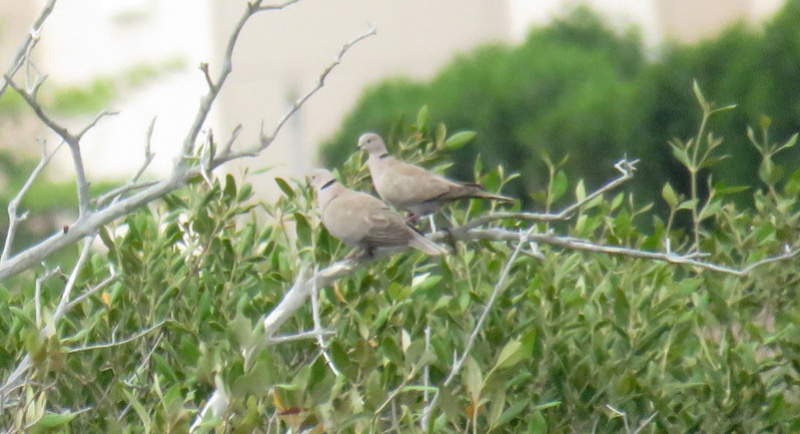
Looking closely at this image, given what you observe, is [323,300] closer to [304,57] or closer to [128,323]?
[128,323]

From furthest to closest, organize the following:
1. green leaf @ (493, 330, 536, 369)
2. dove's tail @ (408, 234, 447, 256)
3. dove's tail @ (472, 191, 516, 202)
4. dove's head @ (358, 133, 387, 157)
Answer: dove's head @ (358, 133, 387, 157) → dove's tail @ (472, 191, 516, 202) → dove's tail @ (408, 234, 447, 256) → green leaf @ (493, 330, 536, 369)

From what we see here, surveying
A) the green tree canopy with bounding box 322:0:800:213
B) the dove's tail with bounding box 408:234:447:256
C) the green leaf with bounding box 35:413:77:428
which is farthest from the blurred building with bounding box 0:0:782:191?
the green leaf with bounding box 35:413:77:428

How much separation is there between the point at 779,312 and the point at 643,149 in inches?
427

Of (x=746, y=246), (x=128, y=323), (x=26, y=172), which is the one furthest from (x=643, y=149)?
(x=128, y=323)

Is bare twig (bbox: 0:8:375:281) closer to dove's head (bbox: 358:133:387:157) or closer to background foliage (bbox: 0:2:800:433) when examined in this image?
background foliage (bbox: 0:2:800:433)

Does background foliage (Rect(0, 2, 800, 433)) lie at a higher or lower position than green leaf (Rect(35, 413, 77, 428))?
lower

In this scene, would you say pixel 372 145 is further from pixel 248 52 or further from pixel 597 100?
pixel 248 52

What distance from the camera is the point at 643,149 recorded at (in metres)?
14.5

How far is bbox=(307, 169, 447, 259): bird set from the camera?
3535 millimetres

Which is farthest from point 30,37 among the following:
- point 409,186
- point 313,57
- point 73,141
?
point 313,57

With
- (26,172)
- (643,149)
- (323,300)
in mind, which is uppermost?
(323,300)

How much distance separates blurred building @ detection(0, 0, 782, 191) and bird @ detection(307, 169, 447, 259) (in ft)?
66.3

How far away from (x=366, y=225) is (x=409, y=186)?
1030 millimetres

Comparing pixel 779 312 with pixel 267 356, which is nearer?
pixel 267 356
